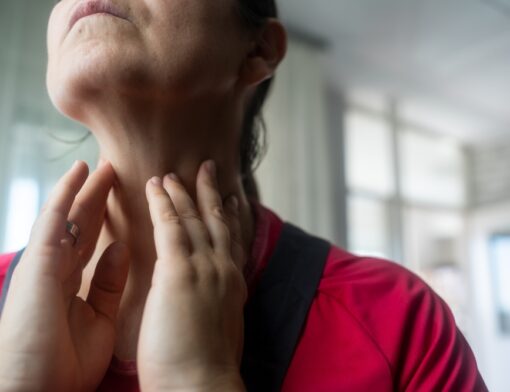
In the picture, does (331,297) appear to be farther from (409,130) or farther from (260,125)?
(409,130)

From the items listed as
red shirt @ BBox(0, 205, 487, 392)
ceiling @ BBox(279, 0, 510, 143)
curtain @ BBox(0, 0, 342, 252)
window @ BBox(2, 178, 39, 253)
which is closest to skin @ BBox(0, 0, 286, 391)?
red shirt @ BBox(0, 205, 487, 392)

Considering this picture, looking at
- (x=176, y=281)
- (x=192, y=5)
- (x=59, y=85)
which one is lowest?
(x=176, y=281)

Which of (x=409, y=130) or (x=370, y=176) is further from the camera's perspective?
(x=409, y=130)

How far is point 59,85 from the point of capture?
649 millimetres

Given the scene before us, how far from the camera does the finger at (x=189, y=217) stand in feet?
1.84

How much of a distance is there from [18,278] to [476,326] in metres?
4.41

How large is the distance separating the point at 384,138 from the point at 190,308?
3347 millimetres

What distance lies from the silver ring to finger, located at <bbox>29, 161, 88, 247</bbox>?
0.02 metres

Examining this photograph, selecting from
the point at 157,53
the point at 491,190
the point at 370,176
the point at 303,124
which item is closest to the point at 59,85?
the point at 157,53

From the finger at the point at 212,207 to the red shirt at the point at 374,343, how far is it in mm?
141

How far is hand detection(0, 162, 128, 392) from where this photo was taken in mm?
499

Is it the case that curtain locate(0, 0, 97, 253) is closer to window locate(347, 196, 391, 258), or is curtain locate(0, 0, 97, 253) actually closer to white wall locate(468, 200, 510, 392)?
window locate(347, 196, 391, 258)

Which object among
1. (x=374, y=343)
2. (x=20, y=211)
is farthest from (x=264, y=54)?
(x=20, y=211)

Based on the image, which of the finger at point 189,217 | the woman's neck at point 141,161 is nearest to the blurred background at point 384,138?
the woman's neck at point 141,161
